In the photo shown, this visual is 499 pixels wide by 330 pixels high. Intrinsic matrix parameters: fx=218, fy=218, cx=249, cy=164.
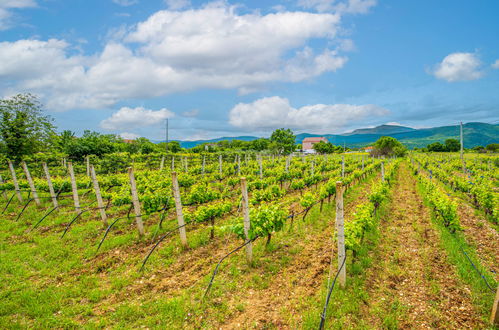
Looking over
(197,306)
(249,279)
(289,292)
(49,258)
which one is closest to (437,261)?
(289,292)

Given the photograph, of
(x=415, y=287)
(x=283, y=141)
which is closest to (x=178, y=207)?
(x=415, y=287)

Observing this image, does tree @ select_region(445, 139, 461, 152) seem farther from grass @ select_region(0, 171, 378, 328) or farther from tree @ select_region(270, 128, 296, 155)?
grass @ select_region(0, 171, 378, 328)

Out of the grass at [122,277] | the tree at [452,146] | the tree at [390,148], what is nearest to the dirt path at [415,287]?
the grass at [122,277]

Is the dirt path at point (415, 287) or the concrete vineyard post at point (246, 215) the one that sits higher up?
the concrete vineyard post at point (246, 215)

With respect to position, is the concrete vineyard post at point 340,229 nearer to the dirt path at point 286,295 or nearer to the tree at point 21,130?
the dirt path at point 286,295

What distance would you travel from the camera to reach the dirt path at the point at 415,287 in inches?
150

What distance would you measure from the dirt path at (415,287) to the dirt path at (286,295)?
1.09 m

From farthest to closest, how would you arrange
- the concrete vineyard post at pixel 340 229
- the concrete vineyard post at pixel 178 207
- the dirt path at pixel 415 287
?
the concrete vineyard post at pixel 178 207 < the concrete vineyard post at pixel 340 229 < the dirt path at pixel 415 287

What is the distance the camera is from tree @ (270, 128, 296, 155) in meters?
74.1

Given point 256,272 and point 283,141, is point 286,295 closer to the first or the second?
point 256,272

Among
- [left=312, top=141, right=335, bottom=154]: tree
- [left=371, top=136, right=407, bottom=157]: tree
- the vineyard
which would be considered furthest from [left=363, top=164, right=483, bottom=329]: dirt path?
[left=312, top=141, right=335, bottom=154]: tree

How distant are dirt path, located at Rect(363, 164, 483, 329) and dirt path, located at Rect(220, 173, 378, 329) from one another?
1.09 meters

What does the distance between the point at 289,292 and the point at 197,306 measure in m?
1.85

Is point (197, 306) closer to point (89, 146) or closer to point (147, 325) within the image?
point (147, 325)
